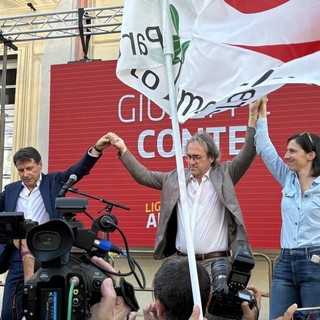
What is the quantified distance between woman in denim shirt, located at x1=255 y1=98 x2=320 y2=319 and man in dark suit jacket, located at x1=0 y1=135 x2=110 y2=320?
3.52 ft

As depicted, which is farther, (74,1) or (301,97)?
(74,1)

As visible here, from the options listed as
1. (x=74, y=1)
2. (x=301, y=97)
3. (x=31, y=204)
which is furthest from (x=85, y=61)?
(x=31, y=204)

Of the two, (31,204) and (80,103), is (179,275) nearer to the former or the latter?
(31,204)

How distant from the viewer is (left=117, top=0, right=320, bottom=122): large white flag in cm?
219

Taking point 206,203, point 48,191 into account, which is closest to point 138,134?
point 48,191

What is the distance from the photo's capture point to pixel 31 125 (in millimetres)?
6262

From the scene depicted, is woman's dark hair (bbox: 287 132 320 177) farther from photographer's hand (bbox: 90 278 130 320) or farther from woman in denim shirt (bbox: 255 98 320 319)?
photographer's hand (bbox: 90 278 130 320)

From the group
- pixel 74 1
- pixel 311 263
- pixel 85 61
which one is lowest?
pixel 311 263

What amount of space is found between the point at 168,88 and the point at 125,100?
2950mm

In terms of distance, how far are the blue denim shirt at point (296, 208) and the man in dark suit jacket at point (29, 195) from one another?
0.94 meters

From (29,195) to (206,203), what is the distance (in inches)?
45.8

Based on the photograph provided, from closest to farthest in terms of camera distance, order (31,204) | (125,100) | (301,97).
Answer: (31,204)
(301,97)
(125,100)

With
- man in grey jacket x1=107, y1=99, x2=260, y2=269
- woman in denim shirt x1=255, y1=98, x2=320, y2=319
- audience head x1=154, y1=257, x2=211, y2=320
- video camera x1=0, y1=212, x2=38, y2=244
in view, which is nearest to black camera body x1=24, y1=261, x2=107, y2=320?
audience head x1=154, y1=257, x2=211, y2=320

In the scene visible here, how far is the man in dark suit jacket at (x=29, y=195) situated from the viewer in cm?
310
